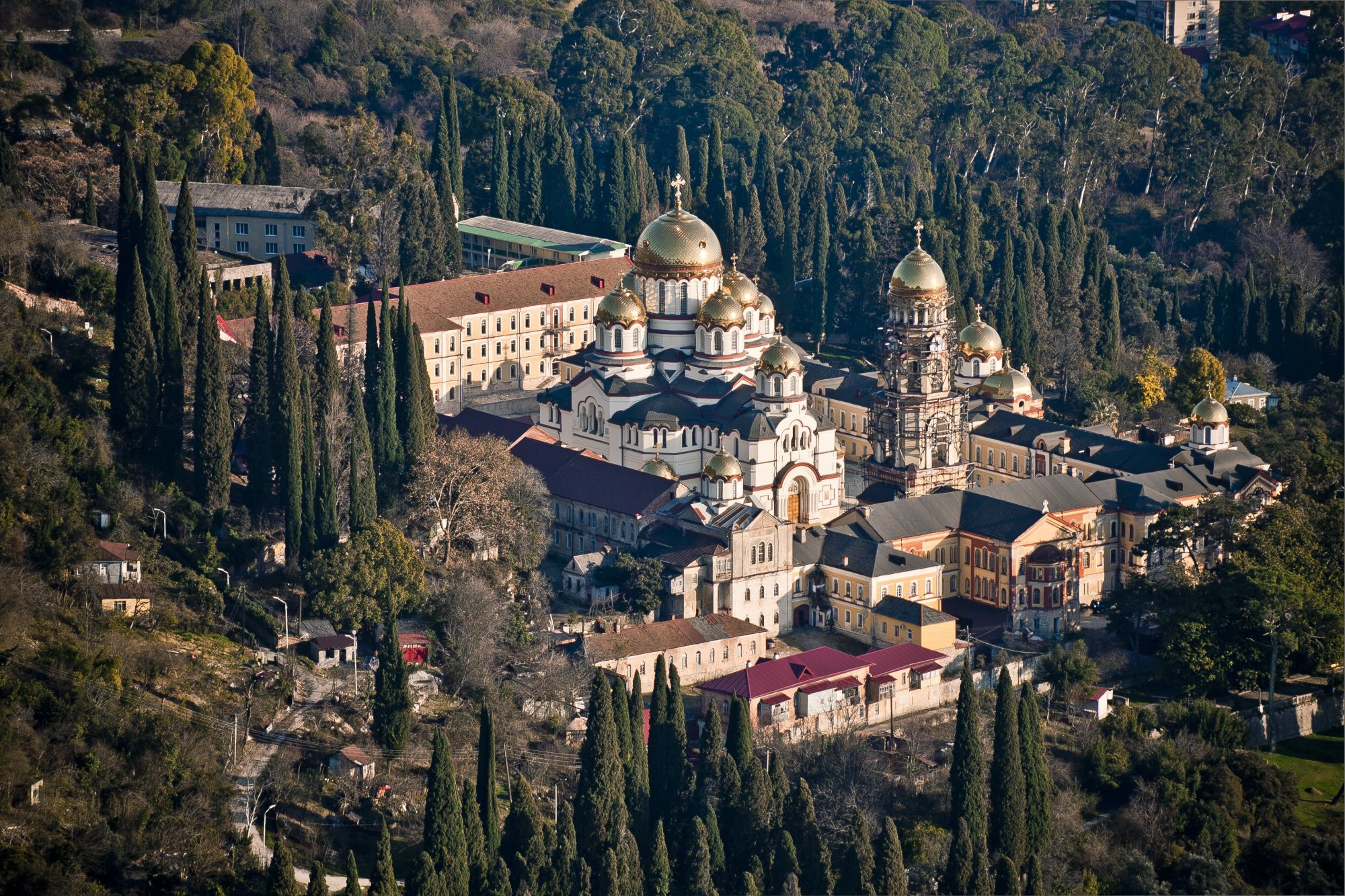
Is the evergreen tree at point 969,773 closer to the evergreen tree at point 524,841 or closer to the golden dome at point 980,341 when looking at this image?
the evergreen tree at point 524,841

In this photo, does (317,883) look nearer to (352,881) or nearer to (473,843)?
(352,881)

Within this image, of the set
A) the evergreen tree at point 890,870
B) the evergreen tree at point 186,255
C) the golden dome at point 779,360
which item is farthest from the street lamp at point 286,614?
the golden dome at point 779,360

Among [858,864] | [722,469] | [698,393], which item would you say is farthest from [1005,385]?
[858,864]

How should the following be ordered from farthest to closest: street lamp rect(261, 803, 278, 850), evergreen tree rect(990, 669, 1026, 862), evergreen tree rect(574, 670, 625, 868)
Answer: evergreen tree rect(990, 669, 1026, 862), evergreen tree rect(574, 670, 625, 868), street lamp rect(261, 803, 278, 850)

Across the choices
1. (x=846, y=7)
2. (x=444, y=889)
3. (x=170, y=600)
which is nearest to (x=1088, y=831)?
(x=444, y=889)

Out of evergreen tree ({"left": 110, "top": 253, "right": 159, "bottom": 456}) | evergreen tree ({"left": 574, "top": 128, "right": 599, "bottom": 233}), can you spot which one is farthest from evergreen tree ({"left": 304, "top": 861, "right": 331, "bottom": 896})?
evergreen tree ({"left": 574, "top": 128, "right": 599, "bottom": 233})

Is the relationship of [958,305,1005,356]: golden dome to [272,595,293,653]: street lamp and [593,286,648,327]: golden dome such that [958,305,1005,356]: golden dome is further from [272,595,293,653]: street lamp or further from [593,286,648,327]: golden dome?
[272,595,293,653]: street lamp
